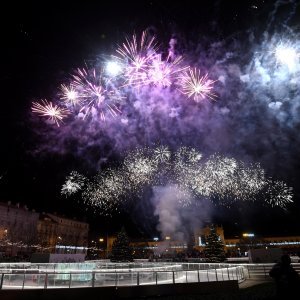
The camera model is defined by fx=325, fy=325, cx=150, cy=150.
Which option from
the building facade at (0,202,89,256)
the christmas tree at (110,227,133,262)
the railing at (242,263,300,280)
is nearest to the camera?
the railing at (242,263,300,280)

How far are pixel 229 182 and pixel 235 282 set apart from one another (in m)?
15.2

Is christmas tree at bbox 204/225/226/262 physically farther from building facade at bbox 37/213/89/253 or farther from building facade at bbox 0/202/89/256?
building facade at bbox 37/213/89/253

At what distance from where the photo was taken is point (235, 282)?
813 inches

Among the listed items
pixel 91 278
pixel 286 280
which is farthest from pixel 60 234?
pixel 286 280

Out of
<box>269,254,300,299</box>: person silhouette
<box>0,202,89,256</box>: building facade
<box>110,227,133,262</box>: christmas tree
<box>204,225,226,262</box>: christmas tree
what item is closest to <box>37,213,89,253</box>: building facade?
<box>0,202,89,256</box>: building facade

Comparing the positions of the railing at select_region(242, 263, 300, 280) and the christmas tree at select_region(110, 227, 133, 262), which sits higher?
the christmas tree at select_region(110, 227, 133, 262)

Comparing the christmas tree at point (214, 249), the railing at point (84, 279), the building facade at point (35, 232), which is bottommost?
the railing at point (84, 279)

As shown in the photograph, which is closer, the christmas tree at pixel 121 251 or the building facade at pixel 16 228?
the christmas tree at pixel 121 251

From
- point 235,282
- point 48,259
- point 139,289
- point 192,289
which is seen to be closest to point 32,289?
point 139,289

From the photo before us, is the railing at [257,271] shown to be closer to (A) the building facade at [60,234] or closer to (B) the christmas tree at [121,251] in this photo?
(B) the christmas tree at [121,251]

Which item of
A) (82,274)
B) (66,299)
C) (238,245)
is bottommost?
(66,299)

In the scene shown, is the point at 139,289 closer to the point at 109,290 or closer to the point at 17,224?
the point at 109,290

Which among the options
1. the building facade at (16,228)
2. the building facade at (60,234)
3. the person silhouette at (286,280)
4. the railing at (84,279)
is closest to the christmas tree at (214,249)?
the railing at (84,279)

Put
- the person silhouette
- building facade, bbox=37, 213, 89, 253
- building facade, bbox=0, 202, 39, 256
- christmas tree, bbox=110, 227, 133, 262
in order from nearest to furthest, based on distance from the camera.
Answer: the person silhouette < christmas tree, bbox=110, 227, 133, 262 < building facade, bbox=0, 202, 39, 256 < building facade, bbox=37, 213, 89, 253
